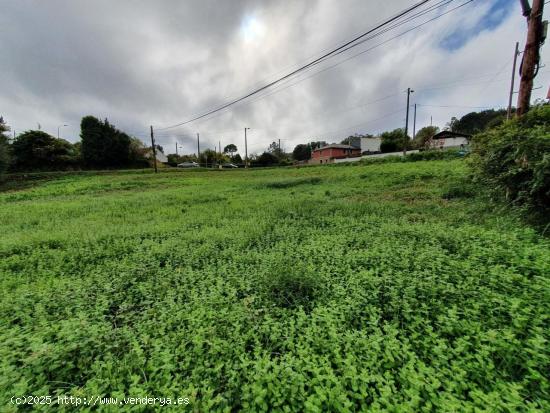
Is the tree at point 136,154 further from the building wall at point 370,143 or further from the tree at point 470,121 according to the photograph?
the tree at point 470,121

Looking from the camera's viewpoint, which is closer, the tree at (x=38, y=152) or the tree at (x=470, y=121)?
the tree at (x=38, y=152)

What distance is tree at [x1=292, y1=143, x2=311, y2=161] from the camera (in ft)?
261

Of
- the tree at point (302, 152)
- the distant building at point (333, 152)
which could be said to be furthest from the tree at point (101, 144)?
the tree at point (302, 152)

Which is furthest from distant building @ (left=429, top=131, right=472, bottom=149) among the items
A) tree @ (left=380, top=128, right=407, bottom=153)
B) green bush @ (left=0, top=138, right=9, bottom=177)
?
green bush @ (left=0, top=138, right=9, bottom=177)

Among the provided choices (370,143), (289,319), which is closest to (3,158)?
(289,319)

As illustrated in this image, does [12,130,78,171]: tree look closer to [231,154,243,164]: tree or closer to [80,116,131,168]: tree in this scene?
[80,116,131,168]: tree

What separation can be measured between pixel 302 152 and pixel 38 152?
64.8m

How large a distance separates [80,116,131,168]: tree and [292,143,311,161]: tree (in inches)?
2119

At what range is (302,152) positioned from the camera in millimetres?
80375

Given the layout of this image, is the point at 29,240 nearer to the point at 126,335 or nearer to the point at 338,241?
the point at 126,335

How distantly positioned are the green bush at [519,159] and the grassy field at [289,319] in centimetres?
83

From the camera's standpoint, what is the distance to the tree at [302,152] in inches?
3137

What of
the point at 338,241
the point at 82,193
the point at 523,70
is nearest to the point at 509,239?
the point at 338,241

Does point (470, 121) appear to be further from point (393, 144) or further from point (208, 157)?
point (208, 157)
